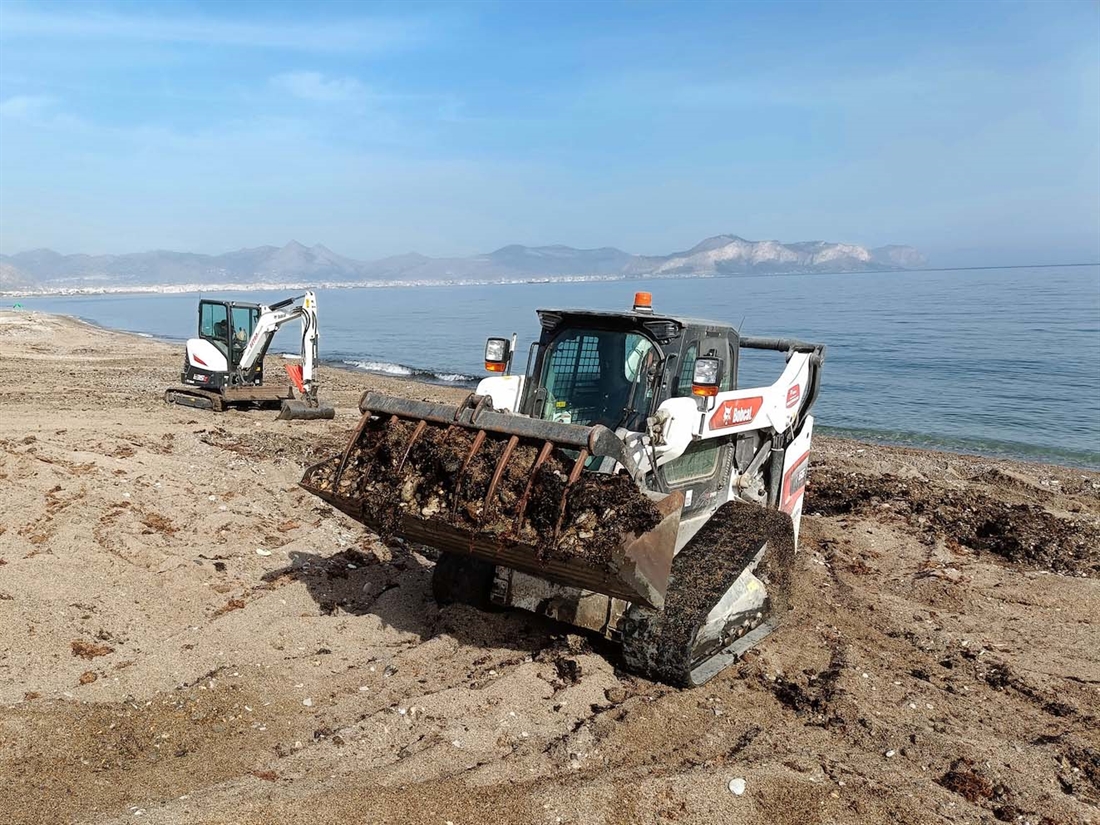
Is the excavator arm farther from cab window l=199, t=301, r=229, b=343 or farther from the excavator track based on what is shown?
the excavator track

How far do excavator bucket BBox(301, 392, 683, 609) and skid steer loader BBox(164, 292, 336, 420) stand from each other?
1210 cm

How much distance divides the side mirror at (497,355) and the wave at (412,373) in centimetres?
2559

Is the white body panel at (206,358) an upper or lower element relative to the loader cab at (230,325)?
lower

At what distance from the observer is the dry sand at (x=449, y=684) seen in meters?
4.67

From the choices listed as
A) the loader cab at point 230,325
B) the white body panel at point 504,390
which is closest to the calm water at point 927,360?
the loader cab at point 230,325

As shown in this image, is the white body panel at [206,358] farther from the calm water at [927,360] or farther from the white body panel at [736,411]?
the calm water at [927,360]

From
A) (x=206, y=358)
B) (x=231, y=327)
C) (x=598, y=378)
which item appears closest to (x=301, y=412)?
(x=206, y=358)

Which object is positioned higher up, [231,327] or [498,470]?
[231,327]

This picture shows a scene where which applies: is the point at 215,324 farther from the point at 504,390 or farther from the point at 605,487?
the point at 605,487

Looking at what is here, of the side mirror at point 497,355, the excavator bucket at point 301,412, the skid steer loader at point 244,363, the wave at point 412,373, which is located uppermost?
the side mirror at point 497,355

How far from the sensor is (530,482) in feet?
17.7

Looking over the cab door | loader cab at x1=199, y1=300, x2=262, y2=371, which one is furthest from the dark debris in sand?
the cab door

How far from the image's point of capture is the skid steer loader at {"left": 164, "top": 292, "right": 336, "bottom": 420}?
18.3 metres

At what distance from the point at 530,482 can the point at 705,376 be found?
150cm
